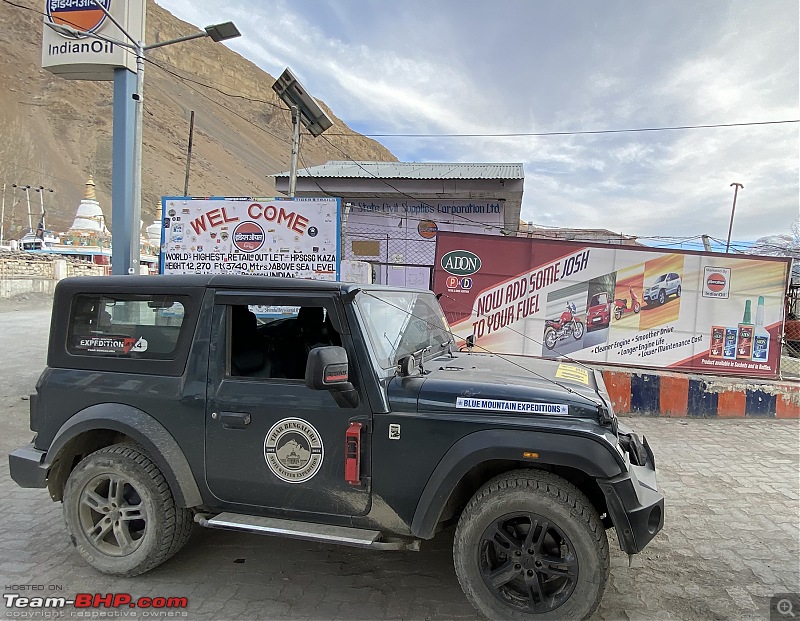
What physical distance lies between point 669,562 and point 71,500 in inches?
152

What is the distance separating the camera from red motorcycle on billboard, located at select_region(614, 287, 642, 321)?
7.70 m

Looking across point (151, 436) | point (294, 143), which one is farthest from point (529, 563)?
point (294, 143)

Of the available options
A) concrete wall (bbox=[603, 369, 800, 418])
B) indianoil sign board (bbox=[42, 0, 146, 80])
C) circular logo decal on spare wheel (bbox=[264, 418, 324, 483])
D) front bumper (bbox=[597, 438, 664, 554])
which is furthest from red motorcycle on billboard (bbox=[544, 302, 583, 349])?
indianoil sign board (bbox=[42, 0, 146, 80])

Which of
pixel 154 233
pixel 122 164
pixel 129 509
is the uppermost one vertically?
pixel 154 233

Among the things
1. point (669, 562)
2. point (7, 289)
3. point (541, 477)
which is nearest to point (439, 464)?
point (541, 477)

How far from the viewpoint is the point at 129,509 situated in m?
3.12

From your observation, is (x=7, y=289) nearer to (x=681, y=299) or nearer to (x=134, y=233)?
(x=134, y=233)

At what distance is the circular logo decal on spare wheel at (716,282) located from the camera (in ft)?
24.9

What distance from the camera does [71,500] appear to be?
3.18m

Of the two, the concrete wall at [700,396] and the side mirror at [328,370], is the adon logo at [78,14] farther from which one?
the concrete wall at [700,396]

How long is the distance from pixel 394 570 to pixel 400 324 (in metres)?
1.55

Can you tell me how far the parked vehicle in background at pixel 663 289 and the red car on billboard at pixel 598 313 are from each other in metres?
0.57

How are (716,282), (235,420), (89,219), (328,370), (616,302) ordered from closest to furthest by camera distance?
(328,370), (235,420), (716,282), (616,302), (89,219)
